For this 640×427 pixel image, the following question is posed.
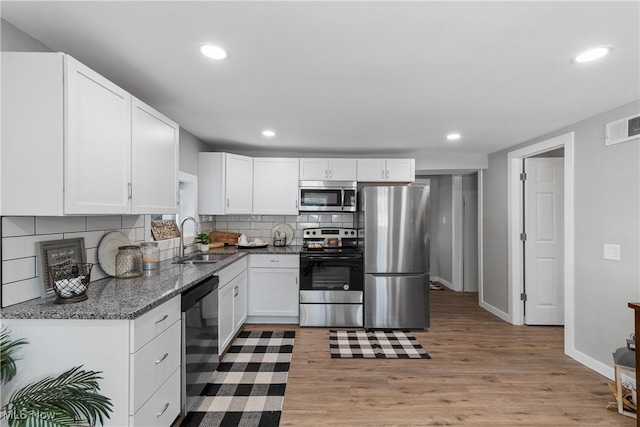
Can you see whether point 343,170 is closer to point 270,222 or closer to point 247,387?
point 270,222

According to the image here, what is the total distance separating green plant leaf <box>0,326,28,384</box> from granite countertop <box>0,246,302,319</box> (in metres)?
0.09

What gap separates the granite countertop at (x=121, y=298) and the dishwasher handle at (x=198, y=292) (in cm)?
5

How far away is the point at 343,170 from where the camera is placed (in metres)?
4.18

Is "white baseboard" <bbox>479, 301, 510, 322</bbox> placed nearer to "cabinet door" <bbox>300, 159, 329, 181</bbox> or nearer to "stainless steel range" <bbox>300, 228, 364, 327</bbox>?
"stainless steel range" <bbox>300, 228, 364, 327</bbox>

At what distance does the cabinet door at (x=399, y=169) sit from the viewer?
4191 millimetres

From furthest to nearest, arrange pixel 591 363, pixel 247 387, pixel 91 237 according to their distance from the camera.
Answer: pixel 591 363 < pixel 247 387 < pixel 91 237

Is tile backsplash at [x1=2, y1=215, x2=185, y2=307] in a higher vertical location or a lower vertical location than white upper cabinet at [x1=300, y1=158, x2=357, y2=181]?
lower

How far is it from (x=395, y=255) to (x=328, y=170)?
140 cm

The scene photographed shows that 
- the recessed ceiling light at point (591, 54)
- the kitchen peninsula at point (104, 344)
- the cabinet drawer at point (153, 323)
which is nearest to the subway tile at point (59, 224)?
the kitchen peninsula at point (104, 344)

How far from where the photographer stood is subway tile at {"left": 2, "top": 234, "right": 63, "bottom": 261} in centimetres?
147

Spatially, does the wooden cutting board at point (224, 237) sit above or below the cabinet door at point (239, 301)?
above

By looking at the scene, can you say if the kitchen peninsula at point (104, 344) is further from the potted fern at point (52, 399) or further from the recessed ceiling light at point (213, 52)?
the recessed ceiling light at point (213, 52)

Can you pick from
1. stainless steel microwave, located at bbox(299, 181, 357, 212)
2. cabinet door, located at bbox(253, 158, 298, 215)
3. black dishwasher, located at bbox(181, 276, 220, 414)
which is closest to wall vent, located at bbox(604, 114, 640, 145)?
stainless steel microwave, located at bbox(299, 181, 357, 212)

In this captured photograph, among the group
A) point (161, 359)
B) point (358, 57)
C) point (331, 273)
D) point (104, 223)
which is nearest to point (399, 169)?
point (331, 273)
